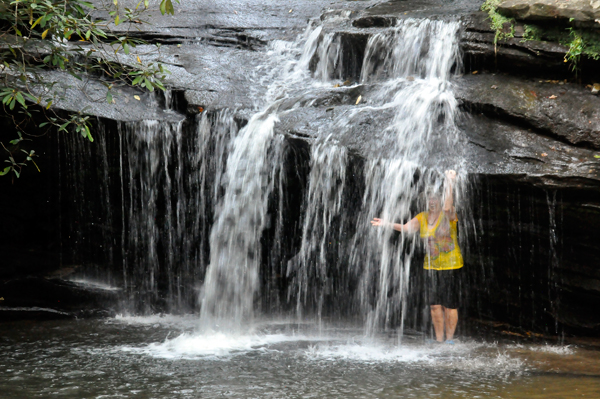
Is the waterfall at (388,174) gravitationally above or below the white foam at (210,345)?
above

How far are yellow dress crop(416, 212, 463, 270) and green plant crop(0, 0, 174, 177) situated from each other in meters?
3.37

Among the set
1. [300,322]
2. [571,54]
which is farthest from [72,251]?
[571,54]

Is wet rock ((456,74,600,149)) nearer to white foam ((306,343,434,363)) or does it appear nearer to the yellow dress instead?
the yellow dress

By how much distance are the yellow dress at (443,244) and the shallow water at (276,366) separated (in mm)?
923

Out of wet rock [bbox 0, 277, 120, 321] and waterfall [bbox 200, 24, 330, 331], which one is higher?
waterfall [bbox 200, 24, 330, 331]

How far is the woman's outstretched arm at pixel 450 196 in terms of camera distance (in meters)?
6.02

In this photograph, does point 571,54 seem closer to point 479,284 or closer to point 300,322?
point 479,284

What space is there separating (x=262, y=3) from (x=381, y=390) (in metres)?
8.36

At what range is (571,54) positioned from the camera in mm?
6695

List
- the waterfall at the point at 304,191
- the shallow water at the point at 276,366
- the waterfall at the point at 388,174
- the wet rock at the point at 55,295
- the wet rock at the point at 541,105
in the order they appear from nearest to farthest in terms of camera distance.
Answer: the shallow water at the point at 276,366 → the wet rock at the point at 541,105 → the waterfall at the point at 388,174 → the waterfall at the point at 304,191 → the wet rock at the point at 55,295

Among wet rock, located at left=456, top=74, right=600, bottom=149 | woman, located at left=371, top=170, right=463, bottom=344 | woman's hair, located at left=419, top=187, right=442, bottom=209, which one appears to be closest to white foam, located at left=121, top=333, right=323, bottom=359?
woman, located at left=371, top=170, right=463, bottom=344

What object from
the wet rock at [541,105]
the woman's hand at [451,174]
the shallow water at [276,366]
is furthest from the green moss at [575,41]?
the shallow water at [276,366]

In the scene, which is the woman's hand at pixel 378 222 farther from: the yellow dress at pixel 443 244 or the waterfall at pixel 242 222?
the waterfall at pixel 242 222

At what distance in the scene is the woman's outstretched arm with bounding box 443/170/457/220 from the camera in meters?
6.02
